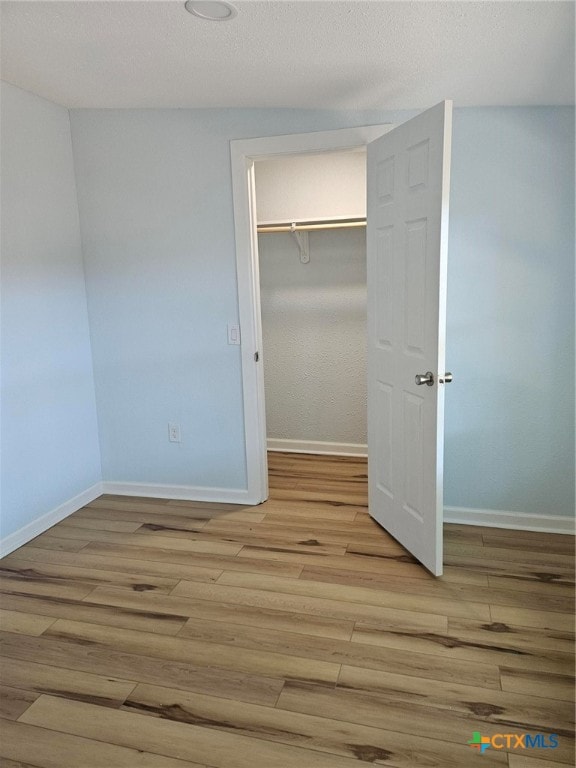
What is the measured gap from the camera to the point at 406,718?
1.83m

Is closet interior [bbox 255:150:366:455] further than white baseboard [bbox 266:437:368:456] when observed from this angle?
No

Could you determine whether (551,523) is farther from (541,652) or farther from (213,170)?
(213,170)

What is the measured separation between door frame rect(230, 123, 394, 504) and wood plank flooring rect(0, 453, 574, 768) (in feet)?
1.56

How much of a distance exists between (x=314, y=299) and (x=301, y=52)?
2.19 metres

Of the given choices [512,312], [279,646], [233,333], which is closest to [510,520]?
[512,312]

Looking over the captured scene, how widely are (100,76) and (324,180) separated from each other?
1.85 metres

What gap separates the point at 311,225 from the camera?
13.5 feet

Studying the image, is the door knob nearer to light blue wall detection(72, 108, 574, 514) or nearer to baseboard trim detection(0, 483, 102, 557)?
light blue wall detection(72, 108, 574, 514)

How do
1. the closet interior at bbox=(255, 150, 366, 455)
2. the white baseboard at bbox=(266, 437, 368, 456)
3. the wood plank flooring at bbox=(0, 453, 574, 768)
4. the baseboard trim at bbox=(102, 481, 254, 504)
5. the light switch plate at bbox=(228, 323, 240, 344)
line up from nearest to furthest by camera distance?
1. the wood plank flooring at bbox=(0, 453, 574, 768)
2. the light switch plate at bbox=(228, 323, 240, 344)
3. the baseboard trim at bbox=(102, 481, 254, 504)
4. the closet interior at bbox=(255, 150, 366, 455)
5. the white baseboard at bbox=(266, 437, 368, 456)

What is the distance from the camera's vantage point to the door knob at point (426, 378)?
2.48m

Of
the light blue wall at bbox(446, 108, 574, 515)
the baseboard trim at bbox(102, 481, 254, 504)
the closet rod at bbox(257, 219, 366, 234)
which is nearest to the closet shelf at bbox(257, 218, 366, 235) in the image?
the closet rod at bbox(257, 219, 366, 234)

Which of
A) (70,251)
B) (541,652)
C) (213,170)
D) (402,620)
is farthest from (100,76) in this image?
(541,652)

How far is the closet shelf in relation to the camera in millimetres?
3963

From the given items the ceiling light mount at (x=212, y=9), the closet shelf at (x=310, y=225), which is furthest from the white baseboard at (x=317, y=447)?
the ceiling light mount at (x=212, y=9)
